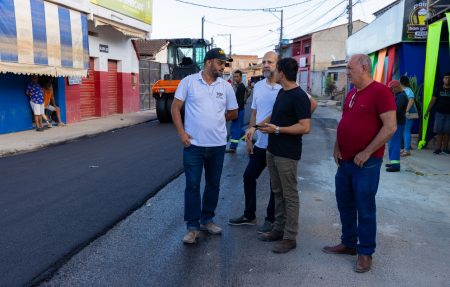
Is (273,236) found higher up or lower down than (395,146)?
lower down

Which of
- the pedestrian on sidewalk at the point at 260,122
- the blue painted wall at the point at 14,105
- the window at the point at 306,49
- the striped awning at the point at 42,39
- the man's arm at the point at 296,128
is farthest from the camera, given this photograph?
the window at the point at 306,49

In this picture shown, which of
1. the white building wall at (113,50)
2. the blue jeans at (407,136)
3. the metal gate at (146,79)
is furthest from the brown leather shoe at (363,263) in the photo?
the metal gate at (146,79)

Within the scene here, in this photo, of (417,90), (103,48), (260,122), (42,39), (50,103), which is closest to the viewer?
(260,122)

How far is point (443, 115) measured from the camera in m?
9.41

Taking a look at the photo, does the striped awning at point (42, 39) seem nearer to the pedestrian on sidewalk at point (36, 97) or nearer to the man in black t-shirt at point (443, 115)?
the pedestrian on sidewalk at point (36, 97)

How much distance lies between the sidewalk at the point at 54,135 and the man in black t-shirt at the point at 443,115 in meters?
9.09

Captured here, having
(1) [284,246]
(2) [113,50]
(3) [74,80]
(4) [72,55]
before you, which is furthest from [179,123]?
(2) [113,50]

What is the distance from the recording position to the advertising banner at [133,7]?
53.8 ft

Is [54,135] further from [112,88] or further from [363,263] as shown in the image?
[363,263]

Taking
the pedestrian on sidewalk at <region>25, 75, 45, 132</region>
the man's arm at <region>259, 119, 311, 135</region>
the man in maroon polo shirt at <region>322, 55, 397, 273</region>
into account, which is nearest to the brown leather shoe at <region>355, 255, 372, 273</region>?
the man in maroon polo shirt at <region>322, 55, 397, 273</region>

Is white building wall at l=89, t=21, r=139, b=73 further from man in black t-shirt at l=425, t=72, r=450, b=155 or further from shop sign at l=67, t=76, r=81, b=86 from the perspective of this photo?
man in black t-shirt at l=425, t=72, r=450, b=155

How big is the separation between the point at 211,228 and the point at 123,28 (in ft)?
47.2

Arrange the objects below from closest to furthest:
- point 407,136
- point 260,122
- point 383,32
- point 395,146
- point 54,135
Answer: point 260,122 → point 395,146 → point 407,136 → point 54,135 → point 383,32

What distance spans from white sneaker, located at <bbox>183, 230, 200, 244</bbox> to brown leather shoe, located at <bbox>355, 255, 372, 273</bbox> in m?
1.58
